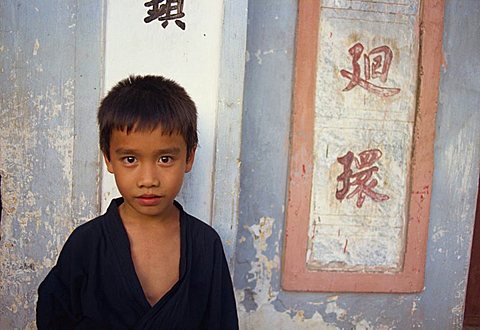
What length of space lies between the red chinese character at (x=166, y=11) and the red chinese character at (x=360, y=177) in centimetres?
110

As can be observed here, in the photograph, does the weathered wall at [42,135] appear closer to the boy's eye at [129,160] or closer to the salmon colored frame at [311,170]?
the boy's eye at [129,160]

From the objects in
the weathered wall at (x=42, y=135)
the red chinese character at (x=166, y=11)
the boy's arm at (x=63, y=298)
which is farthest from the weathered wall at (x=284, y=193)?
the boy's arm at (x=63, y=298)

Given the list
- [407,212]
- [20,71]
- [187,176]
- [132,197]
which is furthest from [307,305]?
[20,71]

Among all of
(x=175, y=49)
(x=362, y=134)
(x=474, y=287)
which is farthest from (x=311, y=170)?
(x=474, y=287)

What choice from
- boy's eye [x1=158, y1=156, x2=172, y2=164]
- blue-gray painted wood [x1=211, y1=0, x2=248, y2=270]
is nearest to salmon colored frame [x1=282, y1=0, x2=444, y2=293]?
blue-gray painted wood [x1=211, y1=0, x2=248, y2=270]

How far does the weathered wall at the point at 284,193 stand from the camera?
290 centimetres

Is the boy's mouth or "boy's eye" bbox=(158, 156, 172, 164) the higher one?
"boy's eye" bbox=(158, 156, 172, 164)

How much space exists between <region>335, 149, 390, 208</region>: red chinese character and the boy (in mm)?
1021

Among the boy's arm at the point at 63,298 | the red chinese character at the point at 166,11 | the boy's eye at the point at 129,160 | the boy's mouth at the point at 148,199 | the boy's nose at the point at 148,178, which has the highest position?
the red chinese character at the point at 166,11

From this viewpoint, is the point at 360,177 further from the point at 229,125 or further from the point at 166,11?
the point at 166,11

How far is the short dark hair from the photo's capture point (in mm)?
1944

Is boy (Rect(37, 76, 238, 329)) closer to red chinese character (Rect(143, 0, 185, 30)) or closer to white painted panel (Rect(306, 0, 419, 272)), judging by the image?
red chinese character (Rect(143, 0, 185, 30))

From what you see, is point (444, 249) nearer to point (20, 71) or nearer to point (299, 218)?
point (299, 218)

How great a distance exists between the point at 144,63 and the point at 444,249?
1863 mm
